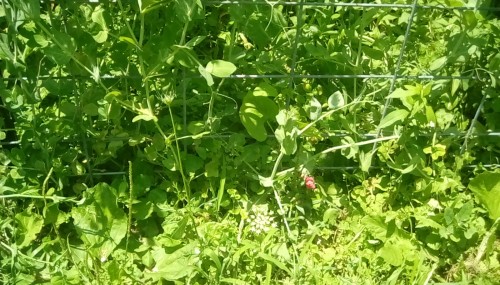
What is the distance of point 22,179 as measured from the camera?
2.04 m

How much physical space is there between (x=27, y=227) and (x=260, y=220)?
2.50 feet

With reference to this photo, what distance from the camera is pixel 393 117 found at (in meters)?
2.00

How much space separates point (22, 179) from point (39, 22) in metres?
0.62

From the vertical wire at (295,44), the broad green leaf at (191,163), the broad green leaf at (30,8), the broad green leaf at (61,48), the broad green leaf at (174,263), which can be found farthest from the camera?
the broad green leaf at (191,163)

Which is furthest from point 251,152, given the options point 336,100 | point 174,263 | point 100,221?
point 100,221

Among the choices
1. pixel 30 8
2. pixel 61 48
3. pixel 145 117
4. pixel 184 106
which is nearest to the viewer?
pixel 30 8

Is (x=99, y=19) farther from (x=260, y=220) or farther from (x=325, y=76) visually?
(x=260, y=220)

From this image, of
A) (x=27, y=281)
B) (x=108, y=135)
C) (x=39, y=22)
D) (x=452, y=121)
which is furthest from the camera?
(x=452, y=121)

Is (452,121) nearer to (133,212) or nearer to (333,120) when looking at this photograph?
(333,120)

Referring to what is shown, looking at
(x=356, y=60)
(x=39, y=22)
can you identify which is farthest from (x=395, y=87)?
(x=39, y=22)

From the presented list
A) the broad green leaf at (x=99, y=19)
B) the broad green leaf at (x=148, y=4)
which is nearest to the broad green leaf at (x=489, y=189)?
→ the broad green leaf at (x=148, y=4)

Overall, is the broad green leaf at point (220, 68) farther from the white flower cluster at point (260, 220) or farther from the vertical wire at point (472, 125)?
the vertical wire at point (472, 125)

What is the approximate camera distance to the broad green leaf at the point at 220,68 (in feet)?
5.90

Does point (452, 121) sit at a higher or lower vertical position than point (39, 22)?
lower
